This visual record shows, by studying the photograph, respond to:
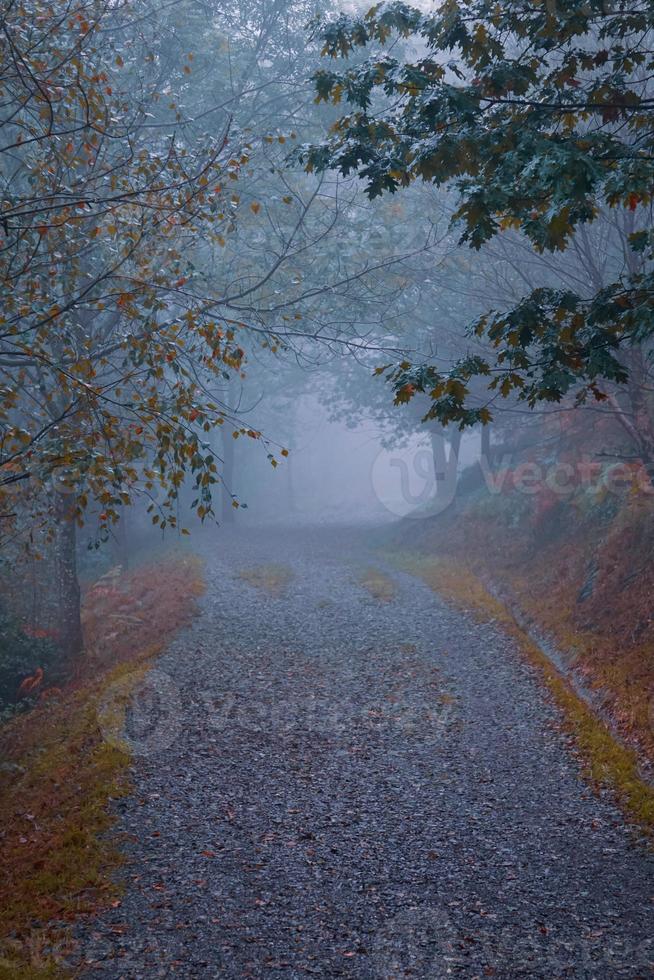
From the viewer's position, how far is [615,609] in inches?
533

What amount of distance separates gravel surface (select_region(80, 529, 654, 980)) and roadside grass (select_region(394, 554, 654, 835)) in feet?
0.70

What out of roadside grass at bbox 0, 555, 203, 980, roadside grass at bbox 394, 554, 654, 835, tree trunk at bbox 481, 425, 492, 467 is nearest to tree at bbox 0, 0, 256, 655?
roadside grass at bbox 0, 555, 203, 980

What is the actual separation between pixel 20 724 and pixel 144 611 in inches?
238

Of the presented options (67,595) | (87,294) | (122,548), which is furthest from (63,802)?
(122,548)

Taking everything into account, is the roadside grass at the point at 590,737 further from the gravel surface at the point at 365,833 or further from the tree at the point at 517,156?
the tree at the point at 517,156

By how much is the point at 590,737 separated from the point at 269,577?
48.9ft

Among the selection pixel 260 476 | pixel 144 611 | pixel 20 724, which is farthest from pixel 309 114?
pixel 260 476

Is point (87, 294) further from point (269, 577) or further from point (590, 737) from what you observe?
point (269, 577)

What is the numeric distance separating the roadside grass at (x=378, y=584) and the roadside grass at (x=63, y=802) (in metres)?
5.84

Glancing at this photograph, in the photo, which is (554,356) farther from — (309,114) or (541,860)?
(309,114)

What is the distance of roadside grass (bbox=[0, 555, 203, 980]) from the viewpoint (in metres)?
A: 6.05

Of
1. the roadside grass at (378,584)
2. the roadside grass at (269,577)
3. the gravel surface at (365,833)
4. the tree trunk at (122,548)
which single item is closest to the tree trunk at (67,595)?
the gravel surface at (365,833)

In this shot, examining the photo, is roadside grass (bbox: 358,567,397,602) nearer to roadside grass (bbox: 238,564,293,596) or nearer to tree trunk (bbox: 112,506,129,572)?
roadside grass (bbox: 238,564,293,596)

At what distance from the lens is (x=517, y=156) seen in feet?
24.1
